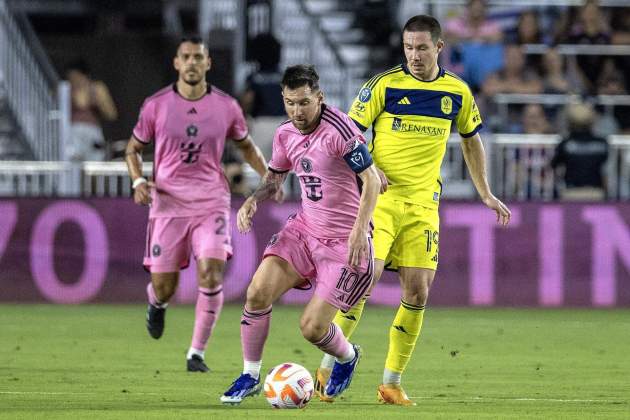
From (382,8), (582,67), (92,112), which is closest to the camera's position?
(92,112)

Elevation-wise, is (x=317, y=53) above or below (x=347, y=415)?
above

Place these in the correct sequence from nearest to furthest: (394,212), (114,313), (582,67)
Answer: (394,212)
(114,313)
(582,67)

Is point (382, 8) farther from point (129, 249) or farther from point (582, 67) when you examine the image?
point (129, 249)

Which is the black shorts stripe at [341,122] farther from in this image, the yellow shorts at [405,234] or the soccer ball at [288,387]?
the soccer ball at [288,387]

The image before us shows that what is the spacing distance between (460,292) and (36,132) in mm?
6912

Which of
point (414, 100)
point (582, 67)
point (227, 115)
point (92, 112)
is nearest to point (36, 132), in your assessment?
point (92, 112)

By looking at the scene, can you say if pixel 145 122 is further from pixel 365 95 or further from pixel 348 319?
pixel 348 319

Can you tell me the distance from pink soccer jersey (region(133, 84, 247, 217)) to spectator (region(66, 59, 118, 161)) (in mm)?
7601

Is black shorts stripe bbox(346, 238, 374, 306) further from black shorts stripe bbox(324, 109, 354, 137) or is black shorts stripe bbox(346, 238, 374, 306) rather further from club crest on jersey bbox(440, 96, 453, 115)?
club crest on jersey bbox(440, 96, 453, 115)

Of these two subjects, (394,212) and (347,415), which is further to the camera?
(394,212)

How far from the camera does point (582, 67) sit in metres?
22.7

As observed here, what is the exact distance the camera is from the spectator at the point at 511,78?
20953 millimetres

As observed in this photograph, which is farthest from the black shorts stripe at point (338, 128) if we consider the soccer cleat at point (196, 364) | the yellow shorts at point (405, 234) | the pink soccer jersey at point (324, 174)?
the soccer cleat at point (196, 364)

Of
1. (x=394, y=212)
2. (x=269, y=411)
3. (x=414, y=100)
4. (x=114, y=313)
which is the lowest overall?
(x=114, y=313)
